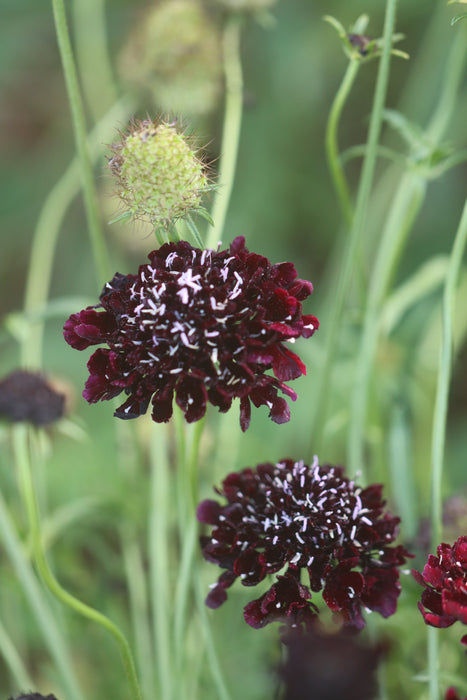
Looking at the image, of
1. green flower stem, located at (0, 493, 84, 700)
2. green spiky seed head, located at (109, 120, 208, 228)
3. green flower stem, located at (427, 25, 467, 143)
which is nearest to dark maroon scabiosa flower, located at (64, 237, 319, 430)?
green spiky seed head, located at (109, 120, 208, 228)

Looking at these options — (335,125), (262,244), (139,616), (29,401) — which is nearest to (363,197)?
(335,125)

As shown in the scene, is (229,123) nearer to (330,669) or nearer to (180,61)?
(180,61)

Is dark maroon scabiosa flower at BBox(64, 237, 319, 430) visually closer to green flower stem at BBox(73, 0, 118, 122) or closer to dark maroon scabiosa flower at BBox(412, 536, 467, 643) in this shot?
dark maroon scabiosa flower at BBox(412, 536, 467, 643)

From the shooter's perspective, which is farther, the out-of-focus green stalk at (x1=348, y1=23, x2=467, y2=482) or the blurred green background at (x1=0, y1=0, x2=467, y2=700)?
the blurred green background at (x1=0, y1=0, x2=467, y2=700)

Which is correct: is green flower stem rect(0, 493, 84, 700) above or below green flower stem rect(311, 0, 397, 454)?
below

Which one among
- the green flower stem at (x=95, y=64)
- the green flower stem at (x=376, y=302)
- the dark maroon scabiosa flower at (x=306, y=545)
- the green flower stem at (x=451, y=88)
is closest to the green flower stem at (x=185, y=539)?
the dark maroon scabiosa flower at (x=306, y=545)

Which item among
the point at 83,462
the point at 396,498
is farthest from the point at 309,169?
the point at 396,498

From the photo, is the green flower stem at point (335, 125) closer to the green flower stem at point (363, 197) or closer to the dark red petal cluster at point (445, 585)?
the green flower stem at point (363, 197)
